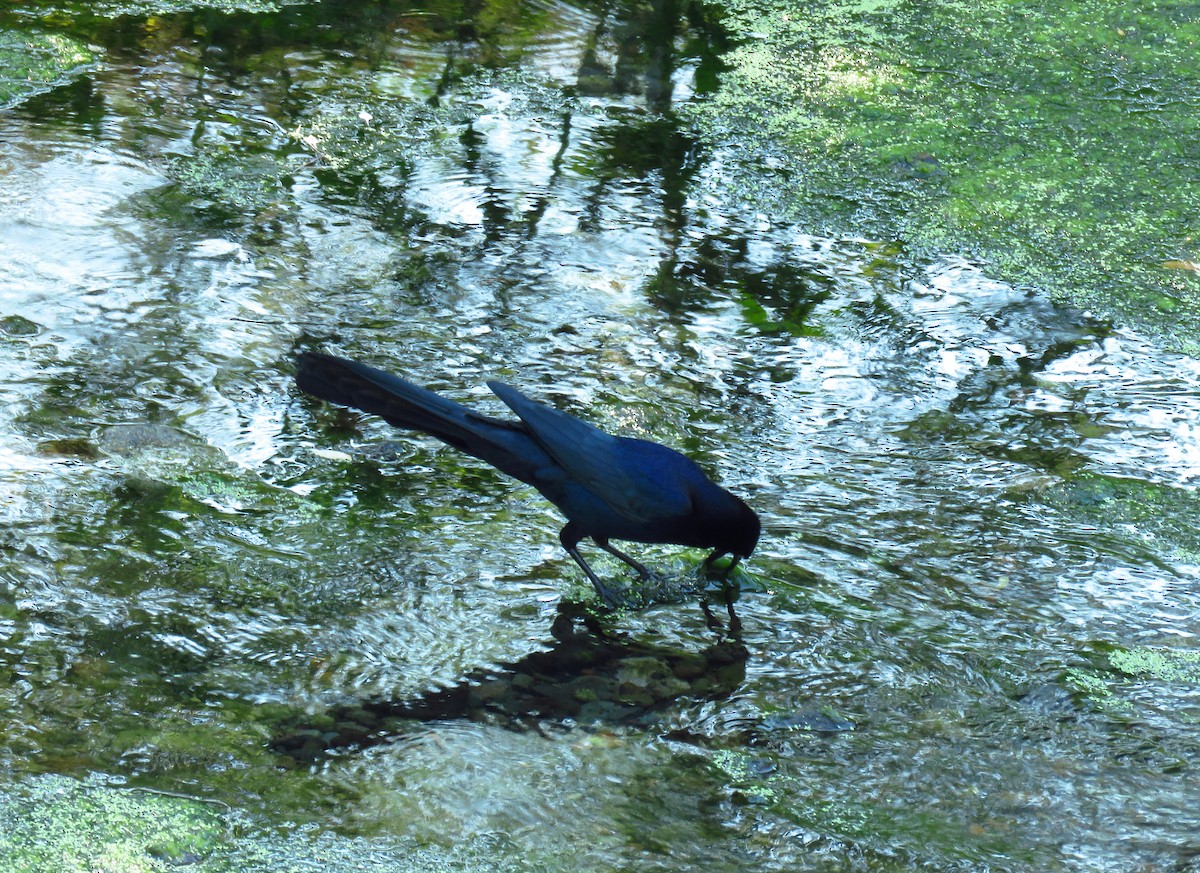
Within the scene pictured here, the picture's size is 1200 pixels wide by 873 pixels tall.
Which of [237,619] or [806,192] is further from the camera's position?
[806,192]

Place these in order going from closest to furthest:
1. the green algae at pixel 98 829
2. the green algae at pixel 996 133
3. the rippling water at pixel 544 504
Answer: the green algae at pixel 98 829 → the rippling water at pixel 544 504 → the green algae at pixel 996 133

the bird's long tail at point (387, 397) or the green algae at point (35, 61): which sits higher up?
the green algae at point (35, 61)

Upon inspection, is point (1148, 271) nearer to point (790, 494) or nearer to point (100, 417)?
point (790, 494)

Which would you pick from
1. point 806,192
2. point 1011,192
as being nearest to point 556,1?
point 806,192

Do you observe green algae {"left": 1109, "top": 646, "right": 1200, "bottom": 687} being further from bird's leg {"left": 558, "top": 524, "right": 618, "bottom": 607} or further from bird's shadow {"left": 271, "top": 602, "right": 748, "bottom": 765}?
bird's leg {"left": 558, "top": 524, "right": 618, "bottom": 607}

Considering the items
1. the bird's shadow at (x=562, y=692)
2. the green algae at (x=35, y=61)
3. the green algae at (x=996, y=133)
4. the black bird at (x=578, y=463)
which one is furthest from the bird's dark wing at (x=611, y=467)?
the green algae at (x=35, y=61)

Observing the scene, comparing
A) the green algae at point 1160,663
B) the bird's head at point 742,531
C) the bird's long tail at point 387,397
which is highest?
the bird's long tail at point 387,397

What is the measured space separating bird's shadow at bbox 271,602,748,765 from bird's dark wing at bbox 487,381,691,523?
A: 0.36 meters

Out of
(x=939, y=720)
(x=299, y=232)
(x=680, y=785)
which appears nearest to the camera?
(x=680, y=785)

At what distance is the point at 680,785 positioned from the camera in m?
3.02

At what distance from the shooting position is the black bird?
363 cm

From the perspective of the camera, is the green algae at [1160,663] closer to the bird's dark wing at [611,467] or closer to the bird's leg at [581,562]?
the bird's dark wing at [611,467]

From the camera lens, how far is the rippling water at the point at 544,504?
2.97 m

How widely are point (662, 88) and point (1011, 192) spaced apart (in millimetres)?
2069
